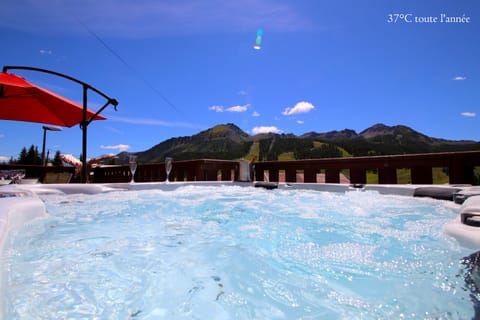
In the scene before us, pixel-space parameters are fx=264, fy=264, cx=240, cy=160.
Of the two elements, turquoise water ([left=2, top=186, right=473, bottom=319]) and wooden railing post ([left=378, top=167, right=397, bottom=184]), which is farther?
wooden railing post ([left=378, top=167, right=397, bottom=184])

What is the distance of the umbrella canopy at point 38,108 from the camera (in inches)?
172

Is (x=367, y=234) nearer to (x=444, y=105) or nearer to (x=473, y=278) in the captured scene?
(x=473, y=278)

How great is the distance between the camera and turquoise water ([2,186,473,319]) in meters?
0.76

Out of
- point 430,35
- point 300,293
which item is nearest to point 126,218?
Answer: point 300,293

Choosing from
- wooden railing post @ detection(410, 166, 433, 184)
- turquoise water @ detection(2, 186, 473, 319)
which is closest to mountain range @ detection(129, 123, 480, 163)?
wooden railing post @ detection(410, 166, 433, 184)

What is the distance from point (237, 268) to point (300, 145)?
63.0 m

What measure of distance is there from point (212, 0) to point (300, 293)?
567cm

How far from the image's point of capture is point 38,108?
4.96 meters

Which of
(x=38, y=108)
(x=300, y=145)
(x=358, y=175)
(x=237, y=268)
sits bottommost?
(x=237, y=268)

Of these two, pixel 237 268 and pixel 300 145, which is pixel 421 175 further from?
pixel 300 145

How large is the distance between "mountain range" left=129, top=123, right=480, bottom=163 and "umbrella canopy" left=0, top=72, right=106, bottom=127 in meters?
12.7

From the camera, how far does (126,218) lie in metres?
2.14

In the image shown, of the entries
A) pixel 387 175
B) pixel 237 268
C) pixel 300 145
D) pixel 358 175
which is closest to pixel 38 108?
pixel 237 268

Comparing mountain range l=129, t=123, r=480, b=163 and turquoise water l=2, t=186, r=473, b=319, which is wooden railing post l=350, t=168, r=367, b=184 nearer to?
turquoise water l=2, t=186, r=473, b=319
